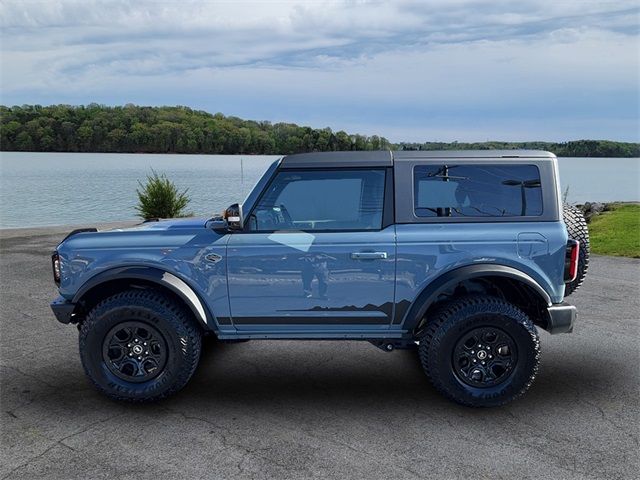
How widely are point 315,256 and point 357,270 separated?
0.34 meters

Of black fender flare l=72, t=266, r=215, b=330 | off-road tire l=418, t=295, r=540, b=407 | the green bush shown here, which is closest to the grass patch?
off-road tire l=418, t=295, r=540, b=407

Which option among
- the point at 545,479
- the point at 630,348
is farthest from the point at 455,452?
the point at 630,348

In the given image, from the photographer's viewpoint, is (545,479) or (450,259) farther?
(450,259)

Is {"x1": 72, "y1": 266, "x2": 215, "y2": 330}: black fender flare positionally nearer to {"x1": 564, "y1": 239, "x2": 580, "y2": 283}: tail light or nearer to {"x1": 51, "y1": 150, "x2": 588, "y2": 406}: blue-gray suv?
{"x1": 51, "y1": 150, "x2": 588, "y2": 406}: blue-gray suv

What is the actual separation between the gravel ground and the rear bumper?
2.00 feet

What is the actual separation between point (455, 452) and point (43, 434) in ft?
9.13

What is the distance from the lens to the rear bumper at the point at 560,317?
14.6ft

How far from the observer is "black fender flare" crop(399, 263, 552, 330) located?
14.2ft

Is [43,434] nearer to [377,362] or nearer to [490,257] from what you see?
[377,362]

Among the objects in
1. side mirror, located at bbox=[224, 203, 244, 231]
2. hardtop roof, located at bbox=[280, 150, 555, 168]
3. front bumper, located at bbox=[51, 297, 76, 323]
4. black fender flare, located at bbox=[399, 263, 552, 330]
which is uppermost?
hardtop roof, located at bbox=[280, 150, 555, 168]

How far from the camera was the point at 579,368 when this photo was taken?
5316 mm

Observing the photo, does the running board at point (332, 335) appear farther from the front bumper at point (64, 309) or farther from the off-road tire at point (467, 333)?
the front bumper at point (64, 309)

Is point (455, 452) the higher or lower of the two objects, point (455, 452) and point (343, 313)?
the lower

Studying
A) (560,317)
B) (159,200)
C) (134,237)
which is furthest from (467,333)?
(159,200)
